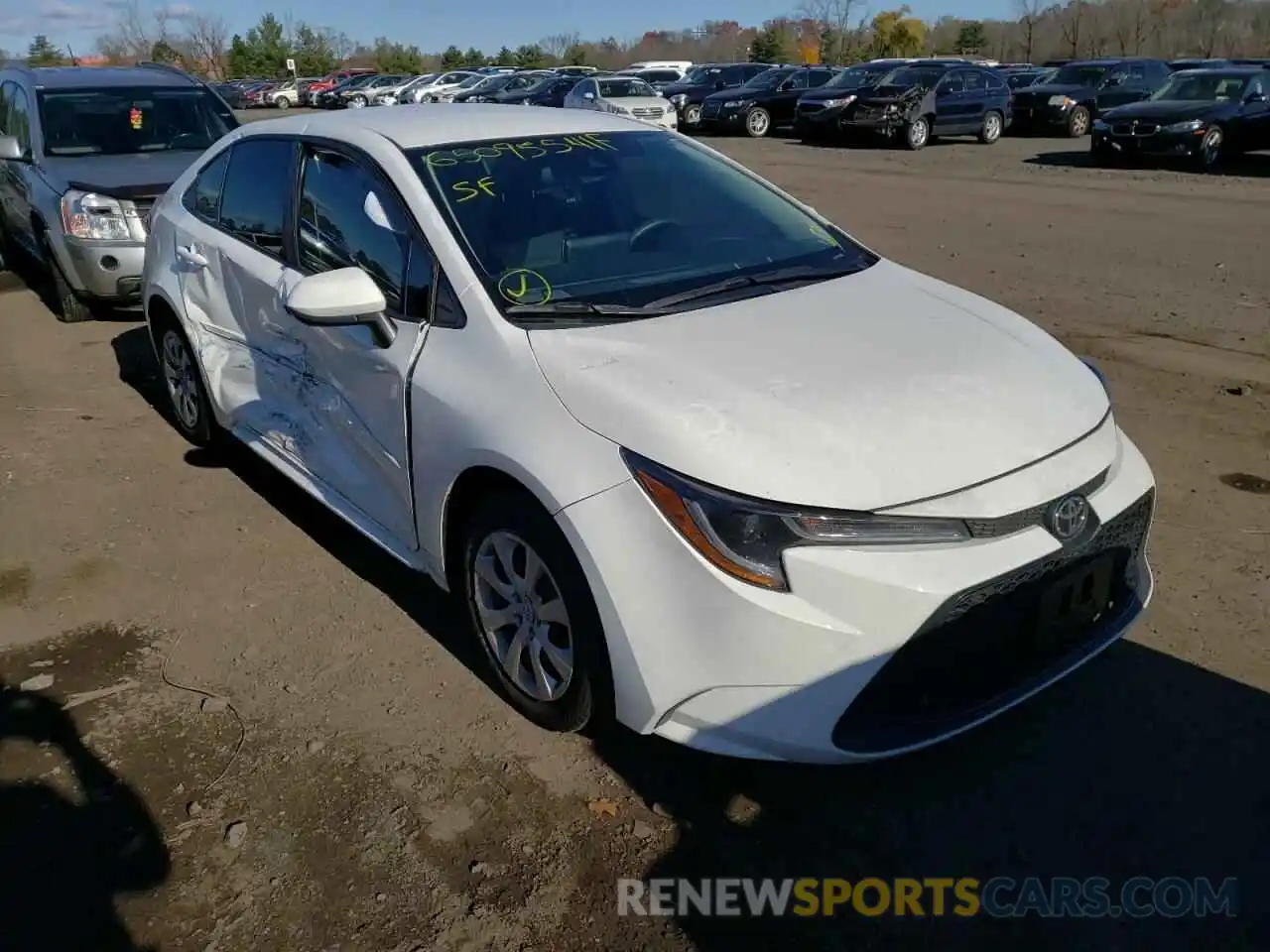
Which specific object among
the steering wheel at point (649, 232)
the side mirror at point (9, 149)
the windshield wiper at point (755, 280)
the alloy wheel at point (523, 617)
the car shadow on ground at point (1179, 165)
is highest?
the side mirror at point (9, 149)

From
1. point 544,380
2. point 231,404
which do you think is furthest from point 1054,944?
point 231,404

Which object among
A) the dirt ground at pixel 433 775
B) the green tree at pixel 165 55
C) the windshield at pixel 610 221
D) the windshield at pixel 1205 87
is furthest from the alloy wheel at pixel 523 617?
the green tree at pixel 165 55

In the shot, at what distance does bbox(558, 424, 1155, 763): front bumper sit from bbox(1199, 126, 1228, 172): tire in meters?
16.8

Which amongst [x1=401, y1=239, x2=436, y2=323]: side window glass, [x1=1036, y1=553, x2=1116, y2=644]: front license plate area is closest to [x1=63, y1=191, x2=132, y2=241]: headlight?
[x1=401, y1=239, x2=436, y2=323]: side window glass

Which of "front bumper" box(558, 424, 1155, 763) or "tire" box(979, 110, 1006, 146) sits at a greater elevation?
"tire" box(979, 110, 1006, 146)

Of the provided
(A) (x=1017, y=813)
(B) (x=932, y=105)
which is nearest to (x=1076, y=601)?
(A) (x=1017, y=813)

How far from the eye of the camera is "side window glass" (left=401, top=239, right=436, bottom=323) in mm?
3229

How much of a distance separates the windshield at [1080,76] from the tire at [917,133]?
4.78m

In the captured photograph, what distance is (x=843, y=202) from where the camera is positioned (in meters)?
13.9

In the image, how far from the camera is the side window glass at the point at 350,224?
3398 mm

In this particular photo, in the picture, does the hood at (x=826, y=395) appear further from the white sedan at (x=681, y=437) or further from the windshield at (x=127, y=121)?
the windshield at (x=127, y=121)

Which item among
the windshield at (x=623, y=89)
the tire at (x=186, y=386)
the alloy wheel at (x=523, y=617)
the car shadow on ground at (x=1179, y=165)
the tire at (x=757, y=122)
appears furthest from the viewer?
the tire at (x=757, y=122)

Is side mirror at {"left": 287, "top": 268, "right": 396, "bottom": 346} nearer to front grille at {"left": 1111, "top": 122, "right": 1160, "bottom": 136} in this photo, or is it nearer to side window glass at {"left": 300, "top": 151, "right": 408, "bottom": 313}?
side window glass at {"left": 300, "top": 151, "right": 408, "bottom": 313}

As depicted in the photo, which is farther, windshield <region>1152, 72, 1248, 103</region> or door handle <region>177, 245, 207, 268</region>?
windshield <region>1152, 72, 1248, 103</region>
